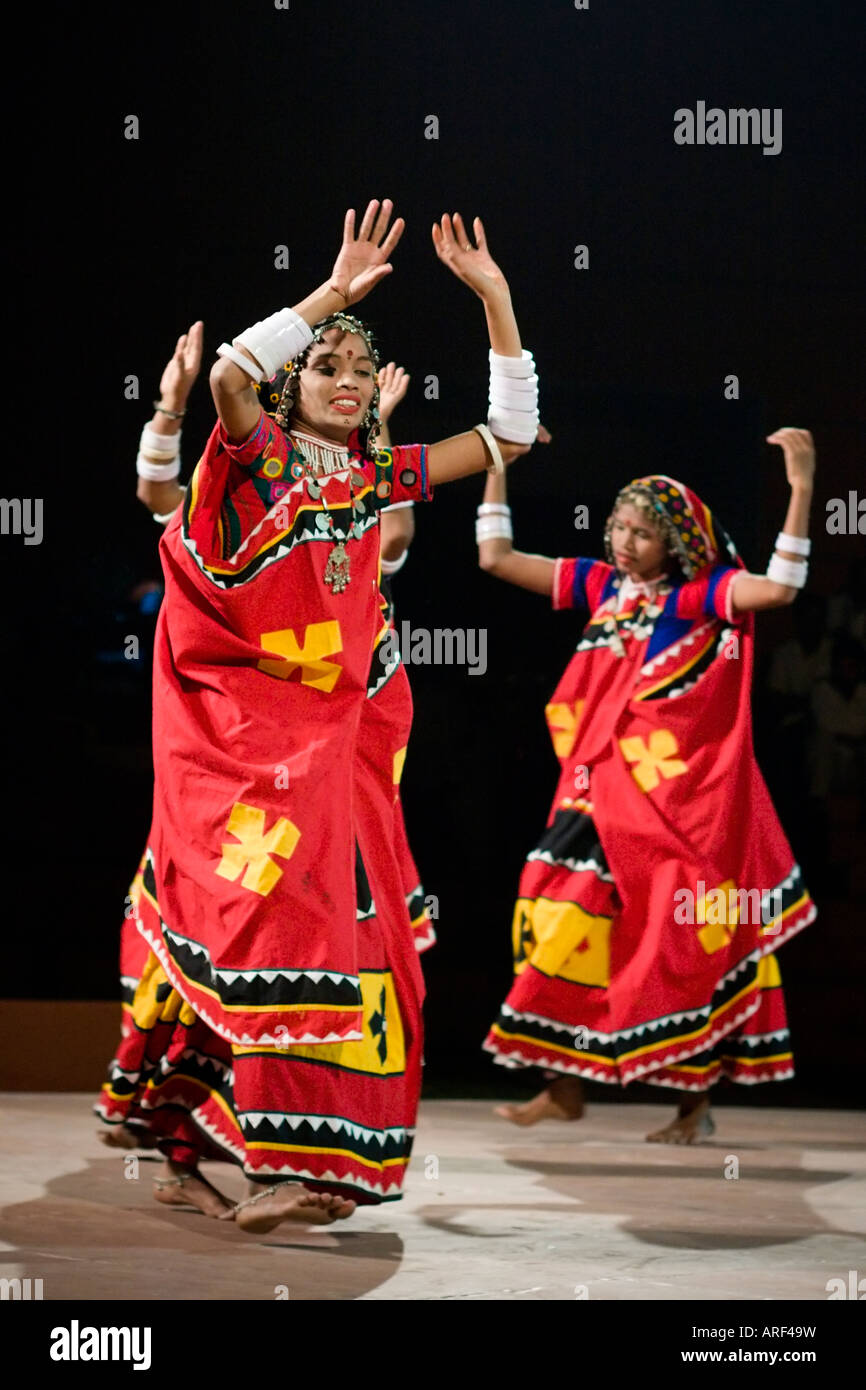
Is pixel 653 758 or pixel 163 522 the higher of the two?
pixel 163 522

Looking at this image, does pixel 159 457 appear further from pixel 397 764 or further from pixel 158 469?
pixel 397 764

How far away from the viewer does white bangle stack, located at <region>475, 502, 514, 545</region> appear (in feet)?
15.6

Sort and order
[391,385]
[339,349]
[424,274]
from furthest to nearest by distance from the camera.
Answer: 1. [424,274]
2. [391,385]
3. [339,349]

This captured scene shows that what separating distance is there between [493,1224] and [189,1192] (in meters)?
0.59

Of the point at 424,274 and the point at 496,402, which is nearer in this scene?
the point at 496,402

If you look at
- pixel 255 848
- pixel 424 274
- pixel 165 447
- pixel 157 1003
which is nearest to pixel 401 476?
pixel 255 848

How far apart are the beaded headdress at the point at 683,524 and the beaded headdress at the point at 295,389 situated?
1.51 meters

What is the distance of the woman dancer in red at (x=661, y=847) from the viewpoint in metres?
4.45

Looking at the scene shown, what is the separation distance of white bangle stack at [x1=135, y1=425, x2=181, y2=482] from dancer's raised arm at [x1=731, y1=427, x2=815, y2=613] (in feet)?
4.80

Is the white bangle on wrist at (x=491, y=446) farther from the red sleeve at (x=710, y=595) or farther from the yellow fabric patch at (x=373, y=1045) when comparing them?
the red sleeve at (x=710, y=595)

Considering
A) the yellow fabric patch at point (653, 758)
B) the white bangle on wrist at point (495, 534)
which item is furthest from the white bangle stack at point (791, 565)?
the white bangle on wrist at point (495, 534)

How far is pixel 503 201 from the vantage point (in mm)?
5031

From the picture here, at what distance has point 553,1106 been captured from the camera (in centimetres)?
462

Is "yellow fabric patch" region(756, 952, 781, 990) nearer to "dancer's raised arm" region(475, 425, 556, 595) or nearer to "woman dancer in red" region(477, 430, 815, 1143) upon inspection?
"woman dancer in red" region(477, 430, 815, 1143)
